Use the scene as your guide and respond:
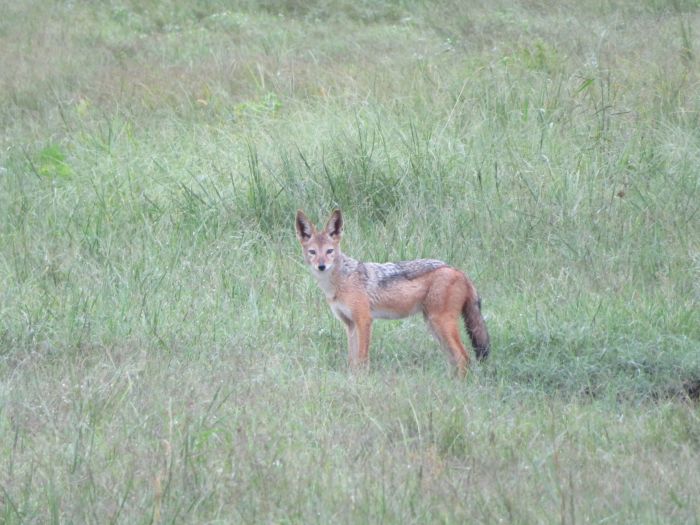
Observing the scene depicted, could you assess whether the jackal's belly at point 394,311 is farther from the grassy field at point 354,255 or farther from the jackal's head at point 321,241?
the jackal's head at point 321,241

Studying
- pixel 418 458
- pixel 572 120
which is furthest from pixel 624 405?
pixel 572 120

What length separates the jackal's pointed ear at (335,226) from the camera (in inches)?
304

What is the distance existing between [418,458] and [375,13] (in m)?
14.0

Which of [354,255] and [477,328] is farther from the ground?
[477,328]

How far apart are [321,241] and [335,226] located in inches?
6.1

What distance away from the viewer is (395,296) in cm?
741

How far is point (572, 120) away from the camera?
11.2 meters

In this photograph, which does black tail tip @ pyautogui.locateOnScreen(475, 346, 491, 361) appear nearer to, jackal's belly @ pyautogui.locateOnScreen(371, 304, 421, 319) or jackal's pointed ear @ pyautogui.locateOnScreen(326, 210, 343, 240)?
jackal's belly @ pyautogui.locateOnScreen(371, 304, 421, 319)

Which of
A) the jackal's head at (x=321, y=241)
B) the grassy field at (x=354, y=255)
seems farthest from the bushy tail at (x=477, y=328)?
the jackal's head at (x=321, y=241)

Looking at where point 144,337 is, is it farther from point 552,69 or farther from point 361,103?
point 552,69

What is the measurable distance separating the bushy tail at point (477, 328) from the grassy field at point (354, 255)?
0.20 m

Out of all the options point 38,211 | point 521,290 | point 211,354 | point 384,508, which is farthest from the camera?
point 38,211

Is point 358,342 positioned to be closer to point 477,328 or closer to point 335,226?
point 477,328

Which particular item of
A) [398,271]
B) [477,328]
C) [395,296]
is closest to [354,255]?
[398,271]
